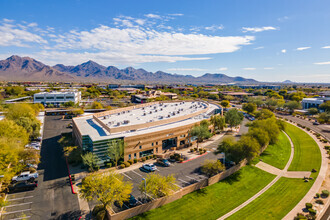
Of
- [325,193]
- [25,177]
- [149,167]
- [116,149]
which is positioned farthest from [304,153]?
[25,177]

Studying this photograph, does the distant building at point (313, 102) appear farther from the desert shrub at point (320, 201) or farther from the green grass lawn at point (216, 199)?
the desert shrub at point (320, 201)

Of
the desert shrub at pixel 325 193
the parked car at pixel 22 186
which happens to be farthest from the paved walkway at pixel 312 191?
the parked car at pixel 22 186

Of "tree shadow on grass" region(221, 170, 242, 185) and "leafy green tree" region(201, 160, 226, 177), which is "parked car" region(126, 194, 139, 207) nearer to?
"leafy green tree" region(201, 160, 226, 177)

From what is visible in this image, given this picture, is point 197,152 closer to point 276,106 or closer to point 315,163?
point 315,163

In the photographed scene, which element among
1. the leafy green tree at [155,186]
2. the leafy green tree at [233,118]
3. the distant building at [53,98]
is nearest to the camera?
the leafy green tree at [155,186]

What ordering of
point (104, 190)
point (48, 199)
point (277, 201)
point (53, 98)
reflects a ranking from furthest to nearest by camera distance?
point (53, 98) < point (277, 201) < point (48, 199) < point (104, 190)

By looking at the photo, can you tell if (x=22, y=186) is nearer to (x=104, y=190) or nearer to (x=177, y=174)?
(x=104, y=190)
